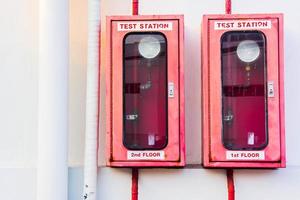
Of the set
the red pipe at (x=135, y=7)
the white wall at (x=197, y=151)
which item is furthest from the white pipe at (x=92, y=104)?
the red pipe at (x=135, y=7)

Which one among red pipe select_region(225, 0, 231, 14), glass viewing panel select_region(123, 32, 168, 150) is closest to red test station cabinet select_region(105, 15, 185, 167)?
glass viewing panel select_region(123, 32, 168, 150)

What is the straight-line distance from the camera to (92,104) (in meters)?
1.80

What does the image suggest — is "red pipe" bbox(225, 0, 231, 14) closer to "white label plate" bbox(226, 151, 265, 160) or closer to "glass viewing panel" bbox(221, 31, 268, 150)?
"glass viewing panel" bbox(221, 31, 268, 150)

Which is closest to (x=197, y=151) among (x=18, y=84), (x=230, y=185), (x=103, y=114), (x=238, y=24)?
(x=230, y=185)

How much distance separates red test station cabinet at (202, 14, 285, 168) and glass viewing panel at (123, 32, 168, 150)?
0.54 ft

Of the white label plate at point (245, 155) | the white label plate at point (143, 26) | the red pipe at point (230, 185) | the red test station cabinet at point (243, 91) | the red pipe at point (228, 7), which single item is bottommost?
the red pipe at point (230, 185)

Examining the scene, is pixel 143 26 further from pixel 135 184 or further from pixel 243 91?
pixel 135 184

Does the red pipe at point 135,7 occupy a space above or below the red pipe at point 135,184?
above

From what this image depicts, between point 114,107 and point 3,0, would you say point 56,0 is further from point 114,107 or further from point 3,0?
point 114,107

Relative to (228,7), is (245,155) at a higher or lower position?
lower

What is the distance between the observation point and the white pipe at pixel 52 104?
5.77ft

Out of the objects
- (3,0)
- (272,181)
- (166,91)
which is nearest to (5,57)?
(3,0)

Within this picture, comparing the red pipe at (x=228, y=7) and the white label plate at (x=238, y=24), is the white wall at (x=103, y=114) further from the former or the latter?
the white label plate at (x=238, y=24)

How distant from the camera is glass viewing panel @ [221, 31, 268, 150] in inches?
→ 69.5
